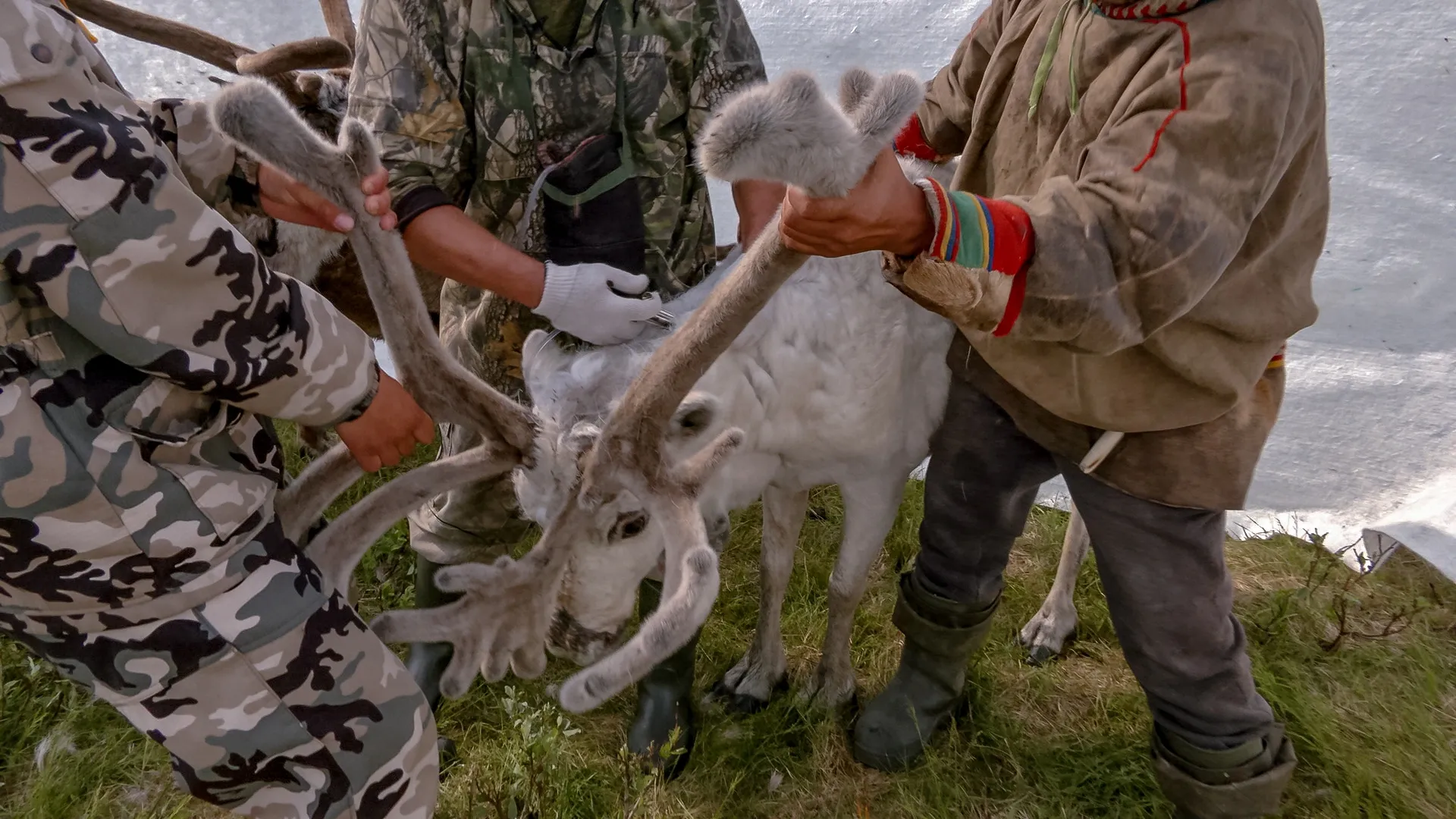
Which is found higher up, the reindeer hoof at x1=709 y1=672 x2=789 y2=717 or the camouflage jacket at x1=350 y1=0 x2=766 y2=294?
the camouflage jacket at x1=350 y1=0 x2=766 y2=294

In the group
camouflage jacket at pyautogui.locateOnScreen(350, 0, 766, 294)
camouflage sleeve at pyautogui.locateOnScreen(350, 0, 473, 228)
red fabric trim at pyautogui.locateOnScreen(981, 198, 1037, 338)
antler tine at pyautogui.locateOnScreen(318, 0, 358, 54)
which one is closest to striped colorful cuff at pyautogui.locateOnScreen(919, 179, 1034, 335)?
red fabric trim at pyautogui.locateOnScreen(981, 198, 1037, 338)

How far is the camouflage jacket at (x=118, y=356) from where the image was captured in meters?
1.18

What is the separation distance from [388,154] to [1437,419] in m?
3.57

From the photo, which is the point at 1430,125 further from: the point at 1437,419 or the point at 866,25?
the point at 866,25

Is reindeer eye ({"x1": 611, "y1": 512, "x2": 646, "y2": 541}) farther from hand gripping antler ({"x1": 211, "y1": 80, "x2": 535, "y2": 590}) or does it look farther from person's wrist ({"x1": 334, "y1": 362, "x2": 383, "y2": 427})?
person's wrist ({"x1": 334, "y1": 362, "x2": 383, "y2": 427})

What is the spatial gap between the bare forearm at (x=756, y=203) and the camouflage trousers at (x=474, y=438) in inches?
23.3

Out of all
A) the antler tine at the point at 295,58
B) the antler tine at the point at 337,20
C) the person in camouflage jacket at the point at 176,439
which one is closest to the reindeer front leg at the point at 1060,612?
the person in camouflage jacket at the point at 176,439

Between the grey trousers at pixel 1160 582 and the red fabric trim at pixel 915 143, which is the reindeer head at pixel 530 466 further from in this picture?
the red fabric trim at pixel 915 143

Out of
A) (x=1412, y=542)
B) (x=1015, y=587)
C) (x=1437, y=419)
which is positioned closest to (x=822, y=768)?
(x=1015, y=587)

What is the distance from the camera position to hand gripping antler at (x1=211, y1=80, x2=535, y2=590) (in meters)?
1.39

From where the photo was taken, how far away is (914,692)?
2.49 m

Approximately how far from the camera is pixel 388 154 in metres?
1.92

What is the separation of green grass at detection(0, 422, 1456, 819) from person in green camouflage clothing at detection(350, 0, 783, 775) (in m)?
0.77

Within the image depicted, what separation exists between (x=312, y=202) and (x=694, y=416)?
2.75 feet
